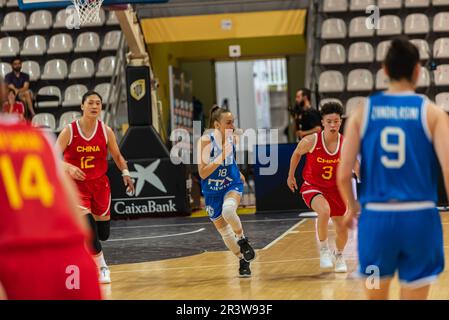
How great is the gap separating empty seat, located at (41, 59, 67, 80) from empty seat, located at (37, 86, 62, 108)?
0.32m

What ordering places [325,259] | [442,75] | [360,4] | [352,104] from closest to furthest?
[325,259], [352,104], [442,75], [360,4]

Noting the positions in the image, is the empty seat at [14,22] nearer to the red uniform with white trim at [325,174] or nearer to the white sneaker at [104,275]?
the white sneaker at [104,275]

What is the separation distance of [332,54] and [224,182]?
36.4 feet

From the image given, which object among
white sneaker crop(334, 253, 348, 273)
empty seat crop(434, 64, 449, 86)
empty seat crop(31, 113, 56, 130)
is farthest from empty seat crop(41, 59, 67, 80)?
white sneaker crop(334, 253, 348, 273)

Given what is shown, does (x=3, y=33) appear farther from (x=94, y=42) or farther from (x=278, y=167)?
(x=278, y=167)

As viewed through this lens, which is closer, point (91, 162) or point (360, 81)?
point (91, 162)

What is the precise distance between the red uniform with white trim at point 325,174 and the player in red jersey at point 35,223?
576 cm

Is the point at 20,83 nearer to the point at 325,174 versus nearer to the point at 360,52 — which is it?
the point at 360,52

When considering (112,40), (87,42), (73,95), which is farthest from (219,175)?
(87,42)

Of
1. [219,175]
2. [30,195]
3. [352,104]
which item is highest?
[30,195]

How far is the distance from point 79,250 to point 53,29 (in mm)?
18563

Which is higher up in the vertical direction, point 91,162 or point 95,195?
point 91,162

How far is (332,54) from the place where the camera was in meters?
19.9
